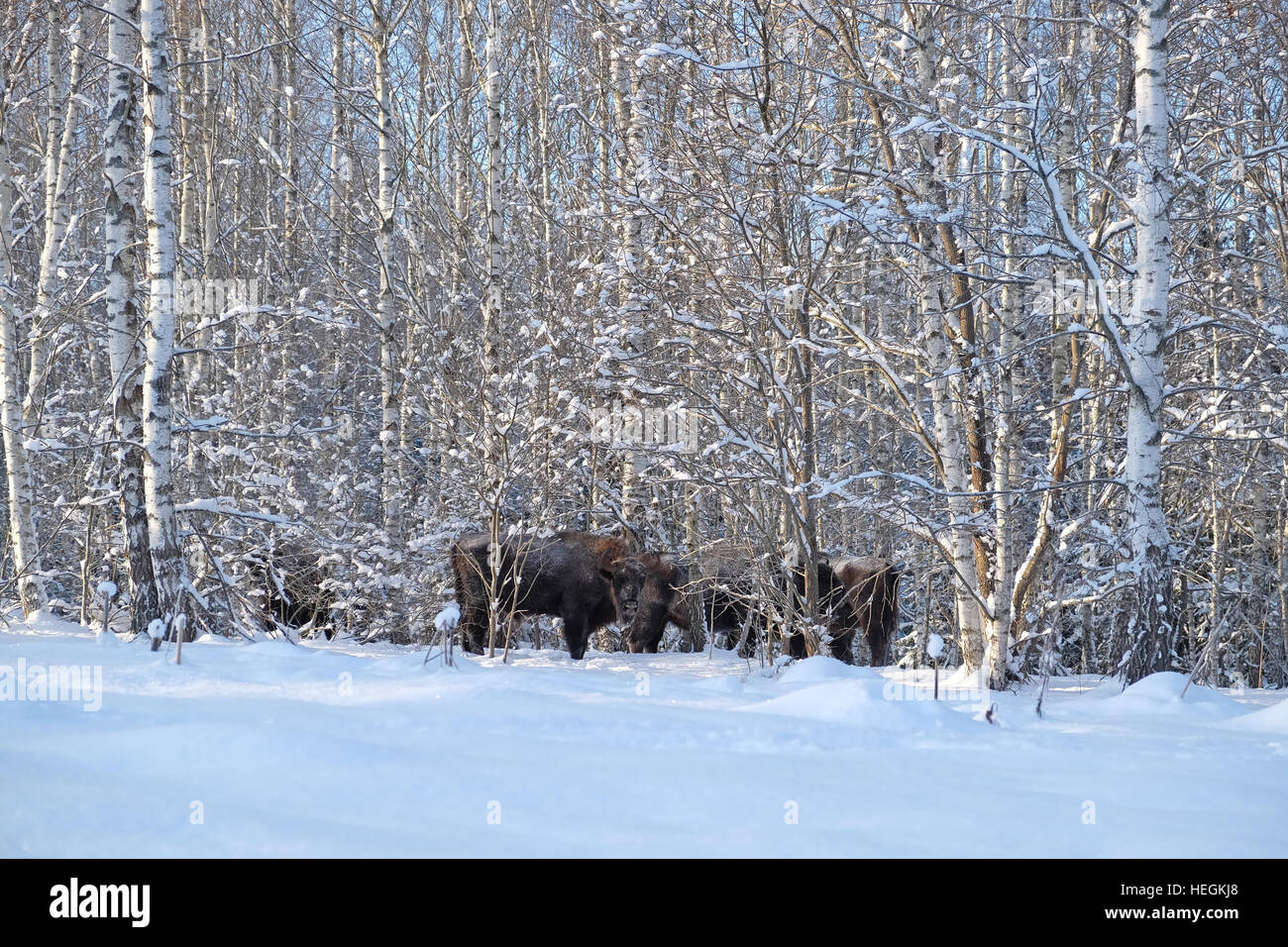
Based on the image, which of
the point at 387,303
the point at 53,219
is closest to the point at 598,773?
the point at 387,303

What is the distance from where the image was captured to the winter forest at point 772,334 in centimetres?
633

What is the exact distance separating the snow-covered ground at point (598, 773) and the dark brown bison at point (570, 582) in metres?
4.19

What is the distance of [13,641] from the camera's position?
5.93 m

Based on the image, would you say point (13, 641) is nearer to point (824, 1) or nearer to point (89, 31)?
point (824, 1)

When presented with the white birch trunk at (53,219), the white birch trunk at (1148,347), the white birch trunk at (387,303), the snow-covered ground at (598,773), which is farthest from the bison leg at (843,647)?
the white birch trunk at (53,219)

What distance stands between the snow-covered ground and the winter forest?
121cm

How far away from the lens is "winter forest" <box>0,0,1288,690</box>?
633 centimetres

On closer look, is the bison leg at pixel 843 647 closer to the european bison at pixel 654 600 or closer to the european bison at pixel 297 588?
the european bison at pixel 654 600

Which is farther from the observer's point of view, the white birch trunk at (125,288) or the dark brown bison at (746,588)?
the dark brown bison at (746,588)

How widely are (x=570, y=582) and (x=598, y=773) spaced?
6.14 meters

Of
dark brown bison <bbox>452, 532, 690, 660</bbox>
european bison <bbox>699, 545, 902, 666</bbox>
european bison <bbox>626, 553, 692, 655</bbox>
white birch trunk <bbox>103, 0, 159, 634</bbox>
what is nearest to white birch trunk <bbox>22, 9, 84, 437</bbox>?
white birch trunk <bbox>103, 0, 159, 634</bbox>

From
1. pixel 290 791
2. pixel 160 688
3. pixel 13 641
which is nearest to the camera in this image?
pixel 290 791

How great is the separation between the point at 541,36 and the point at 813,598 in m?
10.8

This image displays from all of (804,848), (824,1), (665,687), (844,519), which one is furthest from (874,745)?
(844,519)
